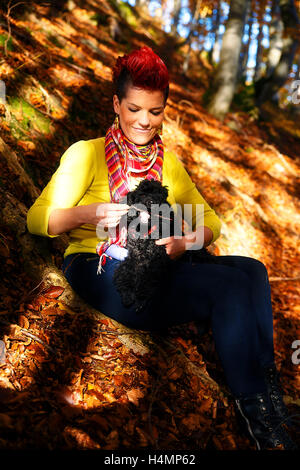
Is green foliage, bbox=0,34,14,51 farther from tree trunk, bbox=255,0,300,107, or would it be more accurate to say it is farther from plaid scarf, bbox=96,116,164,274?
tree trunk, bbox=255,0,300,107

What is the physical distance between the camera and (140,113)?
2.52 m

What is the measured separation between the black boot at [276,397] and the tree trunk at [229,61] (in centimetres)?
934

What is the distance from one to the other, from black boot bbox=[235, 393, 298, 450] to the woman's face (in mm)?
2095

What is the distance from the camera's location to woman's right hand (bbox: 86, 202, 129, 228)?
2.28m

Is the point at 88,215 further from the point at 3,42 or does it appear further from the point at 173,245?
the point at 3,42

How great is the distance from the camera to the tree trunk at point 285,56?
36.0 ft

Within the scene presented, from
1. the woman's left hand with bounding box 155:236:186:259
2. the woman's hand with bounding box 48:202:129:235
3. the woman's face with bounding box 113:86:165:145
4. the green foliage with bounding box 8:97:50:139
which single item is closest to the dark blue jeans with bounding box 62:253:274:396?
the woman's left hand with bounding box 155:236:186:259

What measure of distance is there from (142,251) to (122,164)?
29.5 inches

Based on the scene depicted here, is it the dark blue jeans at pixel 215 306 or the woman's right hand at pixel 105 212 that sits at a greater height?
the woman's right hand at pixel 105 212

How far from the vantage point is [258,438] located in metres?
2.17

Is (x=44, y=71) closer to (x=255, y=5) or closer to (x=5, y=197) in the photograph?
(x=5, y=197)

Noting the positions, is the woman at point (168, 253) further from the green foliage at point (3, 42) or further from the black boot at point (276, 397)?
the green foliage at point (3, 42)

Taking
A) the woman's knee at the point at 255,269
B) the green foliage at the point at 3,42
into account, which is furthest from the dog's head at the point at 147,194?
the green foliage at the point at 3,42

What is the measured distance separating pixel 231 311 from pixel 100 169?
1483mm
